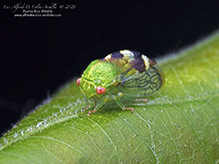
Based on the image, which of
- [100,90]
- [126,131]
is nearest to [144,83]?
[100,90]

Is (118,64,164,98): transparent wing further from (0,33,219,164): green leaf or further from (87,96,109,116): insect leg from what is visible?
(87,96,109,116): insect leg

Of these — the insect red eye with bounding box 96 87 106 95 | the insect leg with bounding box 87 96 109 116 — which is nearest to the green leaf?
the insect leg with bounding box 87 96 109 116

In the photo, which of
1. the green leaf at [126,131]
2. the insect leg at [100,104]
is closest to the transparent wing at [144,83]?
the green leaf at [126,131]

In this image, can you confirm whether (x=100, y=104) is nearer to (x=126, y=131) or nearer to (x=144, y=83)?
(x=126, y=131)

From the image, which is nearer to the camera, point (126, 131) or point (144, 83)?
point (126, 131)

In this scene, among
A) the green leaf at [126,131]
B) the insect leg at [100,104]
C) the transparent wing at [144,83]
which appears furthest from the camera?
the transparent wing at [144,83]

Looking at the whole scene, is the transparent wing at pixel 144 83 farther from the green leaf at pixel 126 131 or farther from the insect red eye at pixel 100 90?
the insect red eye at pixel 100 90
